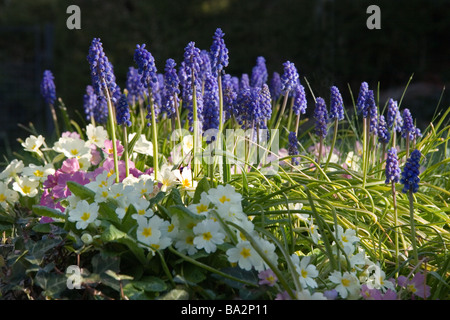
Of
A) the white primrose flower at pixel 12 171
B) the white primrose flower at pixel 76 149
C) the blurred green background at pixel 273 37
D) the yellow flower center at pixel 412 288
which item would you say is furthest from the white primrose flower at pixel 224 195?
the blurred green background at pixel 273 37

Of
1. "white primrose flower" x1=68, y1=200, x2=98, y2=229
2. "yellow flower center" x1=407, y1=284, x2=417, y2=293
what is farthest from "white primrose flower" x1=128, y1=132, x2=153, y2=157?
"yellow flower center" x1=407, y1=284, x2=417, y2=293

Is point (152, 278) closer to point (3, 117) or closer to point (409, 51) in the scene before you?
point (409, 51)

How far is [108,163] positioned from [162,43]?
575cm

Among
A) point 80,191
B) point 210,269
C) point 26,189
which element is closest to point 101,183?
point 80,191

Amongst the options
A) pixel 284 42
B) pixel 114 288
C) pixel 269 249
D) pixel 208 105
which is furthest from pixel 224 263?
pixel 284 42

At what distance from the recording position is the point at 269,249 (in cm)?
162

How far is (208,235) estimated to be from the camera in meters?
1.64

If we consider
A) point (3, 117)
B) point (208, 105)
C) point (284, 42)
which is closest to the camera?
point (208, 105)

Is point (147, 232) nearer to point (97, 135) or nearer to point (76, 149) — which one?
point (76, 149)

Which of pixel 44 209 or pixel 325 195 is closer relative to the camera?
pixel 44 209

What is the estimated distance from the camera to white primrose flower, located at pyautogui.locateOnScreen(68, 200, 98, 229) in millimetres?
1681

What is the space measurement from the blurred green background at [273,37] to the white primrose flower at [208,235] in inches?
239

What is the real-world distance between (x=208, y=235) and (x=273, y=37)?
6.49 metres

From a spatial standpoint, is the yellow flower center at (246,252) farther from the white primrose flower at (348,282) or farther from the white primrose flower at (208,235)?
the white primrose flower at (348,282)
